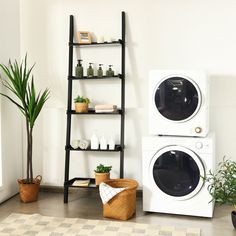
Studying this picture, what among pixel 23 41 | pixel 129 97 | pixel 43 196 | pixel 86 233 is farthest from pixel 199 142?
pixel 23 41

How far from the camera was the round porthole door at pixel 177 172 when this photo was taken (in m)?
2.92

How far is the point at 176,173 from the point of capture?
9.78 feet

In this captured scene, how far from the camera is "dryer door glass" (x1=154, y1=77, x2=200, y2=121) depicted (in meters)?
2.95

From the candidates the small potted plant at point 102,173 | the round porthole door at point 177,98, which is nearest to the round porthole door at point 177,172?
the round porthole door at point 177,98

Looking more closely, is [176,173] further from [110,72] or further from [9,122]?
[9,122]

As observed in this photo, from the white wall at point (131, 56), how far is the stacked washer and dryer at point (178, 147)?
0.49 meters

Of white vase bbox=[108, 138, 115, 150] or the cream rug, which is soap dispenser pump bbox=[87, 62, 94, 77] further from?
the cream rug

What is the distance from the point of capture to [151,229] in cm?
276

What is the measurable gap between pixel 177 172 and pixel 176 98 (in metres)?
0.65

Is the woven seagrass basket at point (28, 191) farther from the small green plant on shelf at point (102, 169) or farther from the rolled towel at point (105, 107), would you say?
the rolled towel at point (105, 107)

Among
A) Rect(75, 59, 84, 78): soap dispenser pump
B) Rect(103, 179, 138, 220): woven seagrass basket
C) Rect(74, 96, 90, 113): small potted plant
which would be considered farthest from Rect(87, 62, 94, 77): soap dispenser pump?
Rect(103, 179, 138, 220): woven seagrass basket

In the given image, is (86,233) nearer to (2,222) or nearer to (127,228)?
(127,228)

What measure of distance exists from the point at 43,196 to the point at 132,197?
1.15 meters

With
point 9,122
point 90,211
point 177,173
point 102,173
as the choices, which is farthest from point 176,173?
point 9,122
